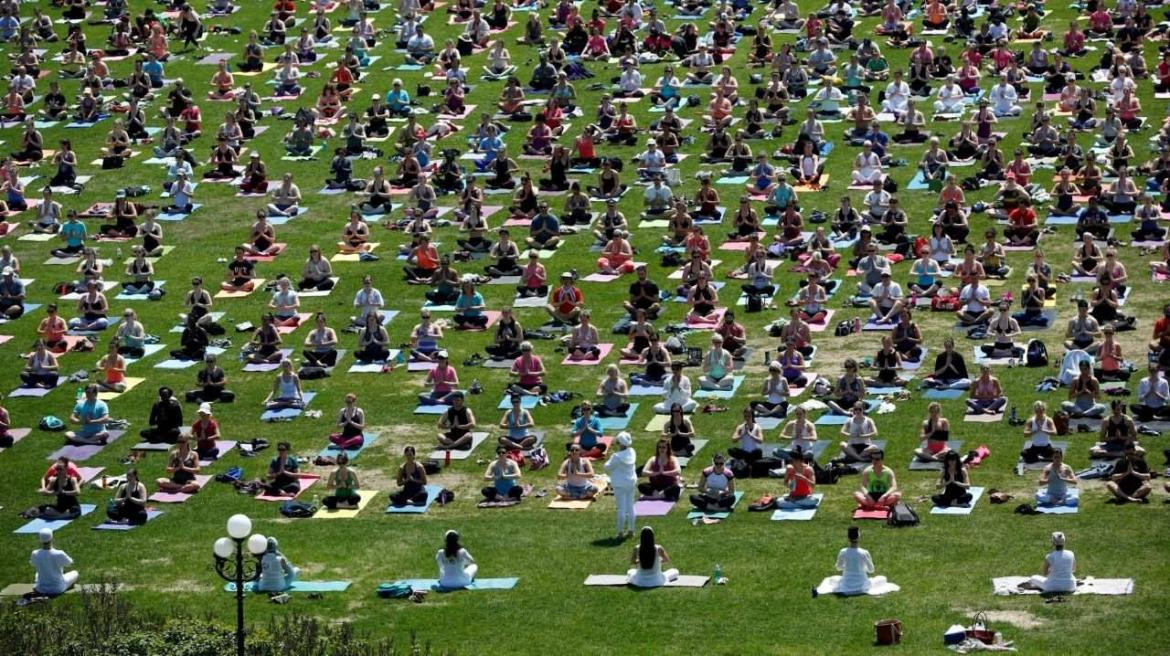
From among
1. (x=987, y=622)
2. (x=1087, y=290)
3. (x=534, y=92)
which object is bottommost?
(x=987, y=622)

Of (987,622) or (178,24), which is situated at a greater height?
(178,24)

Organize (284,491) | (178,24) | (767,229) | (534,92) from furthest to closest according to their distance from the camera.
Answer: (178,24)
(534,92)
(767,229)
(284,491)

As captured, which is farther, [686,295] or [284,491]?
[686,295]

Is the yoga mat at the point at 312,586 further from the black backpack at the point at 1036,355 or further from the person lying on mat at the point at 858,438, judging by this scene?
the black backpack at the point at 1036,355

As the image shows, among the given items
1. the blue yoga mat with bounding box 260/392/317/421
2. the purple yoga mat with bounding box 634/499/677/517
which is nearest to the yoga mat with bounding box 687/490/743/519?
the purple yoga mat with bounding box 634/499/677/517

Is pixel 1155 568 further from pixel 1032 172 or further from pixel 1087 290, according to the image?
pixel 1032 172

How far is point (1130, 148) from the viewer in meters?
72.4

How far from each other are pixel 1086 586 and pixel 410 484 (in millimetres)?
14990

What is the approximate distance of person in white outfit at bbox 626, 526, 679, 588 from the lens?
47500 mm

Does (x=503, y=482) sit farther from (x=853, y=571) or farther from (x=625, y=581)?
(x=853, y=571)

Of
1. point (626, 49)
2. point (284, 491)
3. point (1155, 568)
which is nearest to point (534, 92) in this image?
point (626, 49)

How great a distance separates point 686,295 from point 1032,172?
1344 centimetres

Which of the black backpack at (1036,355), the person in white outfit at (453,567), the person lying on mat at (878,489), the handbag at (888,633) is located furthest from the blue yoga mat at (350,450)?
the handbag at (888,633)

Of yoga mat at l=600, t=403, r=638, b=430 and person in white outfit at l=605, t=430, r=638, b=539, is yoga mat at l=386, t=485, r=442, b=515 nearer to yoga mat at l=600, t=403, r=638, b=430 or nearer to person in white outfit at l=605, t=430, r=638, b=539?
person in white outfit at l=605, t=430, r=638, b=539
